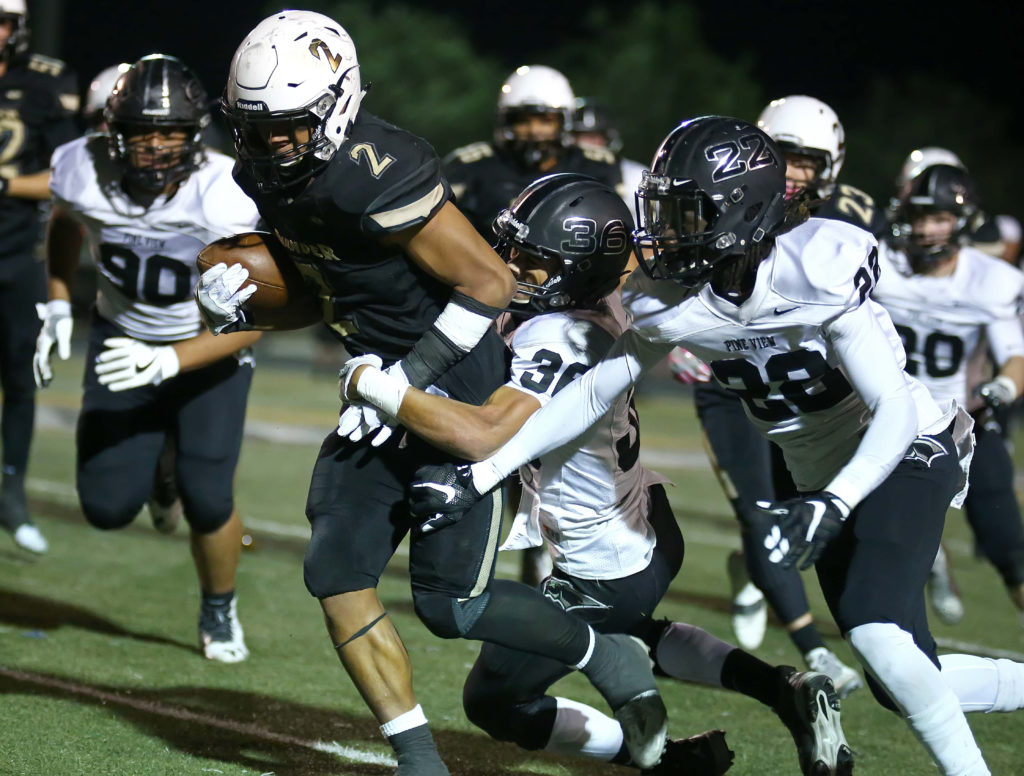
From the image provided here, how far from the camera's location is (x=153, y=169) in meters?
4.10

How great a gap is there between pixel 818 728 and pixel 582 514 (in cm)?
73

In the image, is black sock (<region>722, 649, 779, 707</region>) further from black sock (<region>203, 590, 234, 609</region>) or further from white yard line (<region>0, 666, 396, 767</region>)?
black sock (<region>203, 590, 234, 609</region>)

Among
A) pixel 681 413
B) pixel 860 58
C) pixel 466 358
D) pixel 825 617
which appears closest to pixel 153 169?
pixel 466 358

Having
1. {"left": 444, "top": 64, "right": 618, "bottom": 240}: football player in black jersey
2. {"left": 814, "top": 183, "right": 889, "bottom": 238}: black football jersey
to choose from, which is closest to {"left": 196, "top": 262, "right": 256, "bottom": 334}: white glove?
{"left": 814, "top": 183, "right": 889, "bottom": 238}: black football jersey

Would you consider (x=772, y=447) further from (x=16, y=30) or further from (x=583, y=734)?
(x=16, y=30)

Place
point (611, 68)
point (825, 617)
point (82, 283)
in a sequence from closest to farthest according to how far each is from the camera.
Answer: point (825, 617) < point (82, 283) < point (611, 68)

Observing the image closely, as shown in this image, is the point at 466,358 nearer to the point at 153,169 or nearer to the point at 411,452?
the point at 411,452

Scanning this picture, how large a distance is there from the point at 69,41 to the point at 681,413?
19579 millimetres

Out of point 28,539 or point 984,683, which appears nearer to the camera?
point 984,683

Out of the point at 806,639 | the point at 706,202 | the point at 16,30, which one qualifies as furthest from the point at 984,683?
the point at 16,30

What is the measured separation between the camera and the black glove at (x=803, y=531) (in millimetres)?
2533

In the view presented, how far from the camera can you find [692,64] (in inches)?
1026

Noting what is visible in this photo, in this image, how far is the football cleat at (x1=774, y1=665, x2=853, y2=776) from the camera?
2.94 meters

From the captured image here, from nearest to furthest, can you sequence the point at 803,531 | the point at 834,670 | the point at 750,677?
1. the point at 803,531
2. the point at 750,677
3. the point at 834,670
